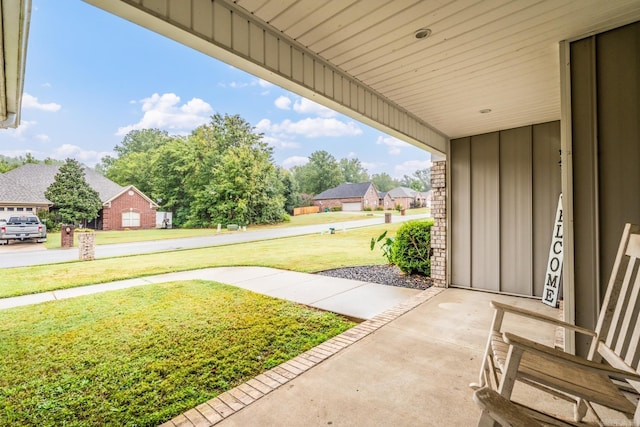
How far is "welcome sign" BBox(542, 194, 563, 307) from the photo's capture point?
372cm

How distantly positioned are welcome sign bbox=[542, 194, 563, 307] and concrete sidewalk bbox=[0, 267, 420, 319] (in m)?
1.75

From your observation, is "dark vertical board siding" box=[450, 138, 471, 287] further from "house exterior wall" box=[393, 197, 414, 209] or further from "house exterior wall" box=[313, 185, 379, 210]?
"house exterior wall" box=[393, 197, 414, 209]

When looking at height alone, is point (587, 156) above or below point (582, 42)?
below

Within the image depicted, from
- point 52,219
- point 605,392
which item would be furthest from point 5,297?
point 605,392

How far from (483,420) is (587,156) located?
2.01 metres

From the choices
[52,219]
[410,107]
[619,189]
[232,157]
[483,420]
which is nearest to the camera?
[483,420]

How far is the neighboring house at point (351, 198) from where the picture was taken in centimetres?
2570

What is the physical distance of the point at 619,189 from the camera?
1903mm

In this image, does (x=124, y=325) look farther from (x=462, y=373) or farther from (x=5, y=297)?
(x=462, y=373)

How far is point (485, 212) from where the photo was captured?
4.49m

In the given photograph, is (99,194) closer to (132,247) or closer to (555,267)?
(132,247)

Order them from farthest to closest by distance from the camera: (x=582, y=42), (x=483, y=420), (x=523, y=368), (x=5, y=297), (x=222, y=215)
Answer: (x=222, y=215) → (x=5, y=297) → (x=582, y=42) → (x=523, y=368) → (x=483, y=420)

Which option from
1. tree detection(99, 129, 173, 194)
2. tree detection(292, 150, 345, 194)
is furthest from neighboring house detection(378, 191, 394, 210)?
tree detection(99, 129, 173, 194)

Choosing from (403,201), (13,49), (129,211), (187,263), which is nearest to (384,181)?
(403,201)
